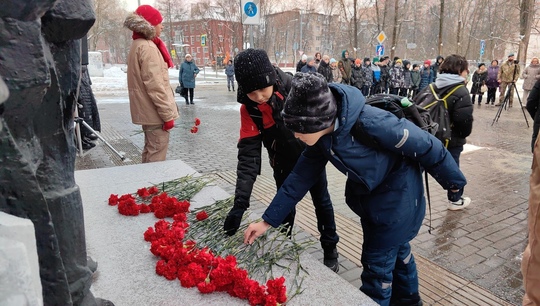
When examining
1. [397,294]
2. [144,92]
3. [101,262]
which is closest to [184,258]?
[101,262]

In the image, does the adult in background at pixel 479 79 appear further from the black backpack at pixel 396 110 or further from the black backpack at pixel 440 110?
the black backpack at pixel 396 110

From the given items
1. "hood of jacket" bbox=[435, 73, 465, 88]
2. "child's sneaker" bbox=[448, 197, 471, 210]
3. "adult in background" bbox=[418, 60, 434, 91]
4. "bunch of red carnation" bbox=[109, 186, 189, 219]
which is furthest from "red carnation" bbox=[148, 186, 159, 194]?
"adult in background" bbox=[418, 60, 434, 91]

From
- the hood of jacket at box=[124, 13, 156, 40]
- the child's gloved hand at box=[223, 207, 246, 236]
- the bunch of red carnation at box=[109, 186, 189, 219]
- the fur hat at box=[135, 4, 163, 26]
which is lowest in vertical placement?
the bunch of red carnation at box=[109, 186, 189, 219]

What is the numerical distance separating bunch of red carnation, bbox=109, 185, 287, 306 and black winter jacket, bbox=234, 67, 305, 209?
16.5 inches

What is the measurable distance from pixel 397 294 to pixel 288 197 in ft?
3.09

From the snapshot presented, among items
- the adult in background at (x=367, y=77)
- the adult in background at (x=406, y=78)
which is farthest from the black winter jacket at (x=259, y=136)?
the adult in background at (x=406, y=78)

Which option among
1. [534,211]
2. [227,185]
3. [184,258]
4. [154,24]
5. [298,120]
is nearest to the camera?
[534,211]

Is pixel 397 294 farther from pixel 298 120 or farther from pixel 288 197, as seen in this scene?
pixel 298 120

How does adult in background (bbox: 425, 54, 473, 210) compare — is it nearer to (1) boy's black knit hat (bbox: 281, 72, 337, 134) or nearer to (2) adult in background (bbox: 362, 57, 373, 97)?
(1) boy's black knit hat (bbox: 281, 72, 337, 134)

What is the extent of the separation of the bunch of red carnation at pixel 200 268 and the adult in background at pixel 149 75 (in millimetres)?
1592

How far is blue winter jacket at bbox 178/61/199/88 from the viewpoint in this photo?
13.8 meters

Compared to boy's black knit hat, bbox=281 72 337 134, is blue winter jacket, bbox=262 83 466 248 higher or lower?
lower

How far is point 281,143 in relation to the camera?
290 cm

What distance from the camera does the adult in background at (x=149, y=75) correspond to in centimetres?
400
